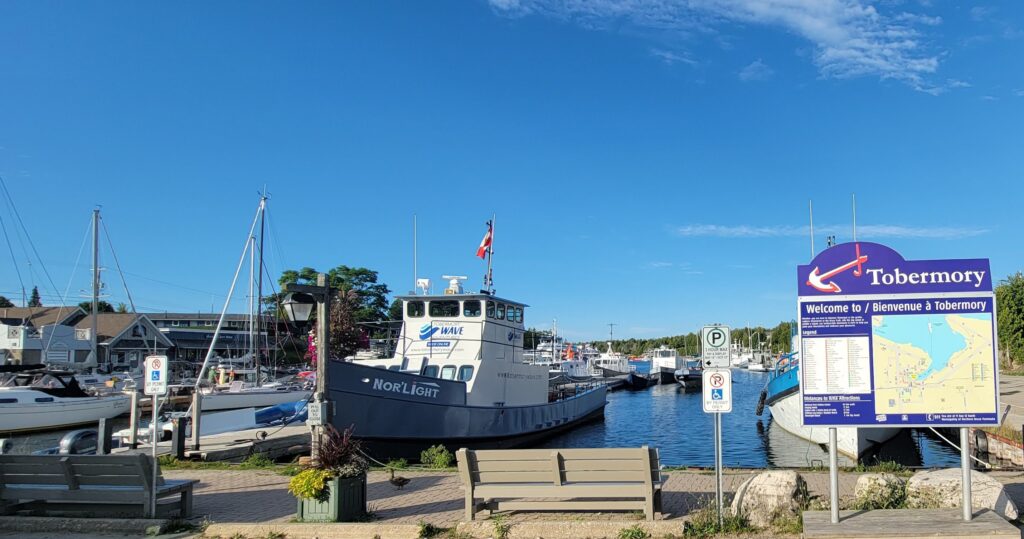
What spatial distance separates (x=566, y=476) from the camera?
7.75 metres

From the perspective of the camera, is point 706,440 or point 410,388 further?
point 706,440

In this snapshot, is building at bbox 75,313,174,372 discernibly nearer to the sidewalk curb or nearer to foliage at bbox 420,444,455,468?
foliage at bbox 420,444,455,468

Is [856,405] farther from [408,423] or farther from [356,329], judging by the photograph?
[356,329]

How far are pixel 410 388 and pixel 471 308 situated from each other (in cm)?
377

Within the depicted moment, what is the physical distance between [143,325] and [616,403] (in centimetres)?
4080

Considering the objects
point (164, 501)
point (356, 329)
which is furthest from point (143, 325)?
point (164, 501)

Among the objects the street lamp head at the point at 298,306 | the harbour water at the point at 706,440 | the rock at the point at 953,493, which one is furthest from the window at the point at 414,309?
the rock at the point at 953,493

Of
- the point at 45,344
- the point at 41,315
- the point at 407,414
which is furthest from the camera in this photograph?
the point at 41,315

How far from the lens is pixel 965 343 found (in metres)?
7.00

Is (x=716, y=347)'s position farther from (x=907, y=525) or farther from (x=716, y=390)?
(x=907, y=525)

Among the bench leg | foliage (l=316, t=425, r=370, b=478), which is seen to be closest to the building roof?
the bench leg

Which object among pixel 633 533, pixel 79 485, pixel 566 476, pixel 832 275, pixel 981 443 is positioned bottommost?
pixel 981 443

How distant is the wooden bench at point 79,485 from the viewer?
8.24 m

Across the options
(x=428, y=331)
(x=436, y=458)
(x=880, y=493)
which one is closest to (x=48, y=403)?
(x=428, y=331)
